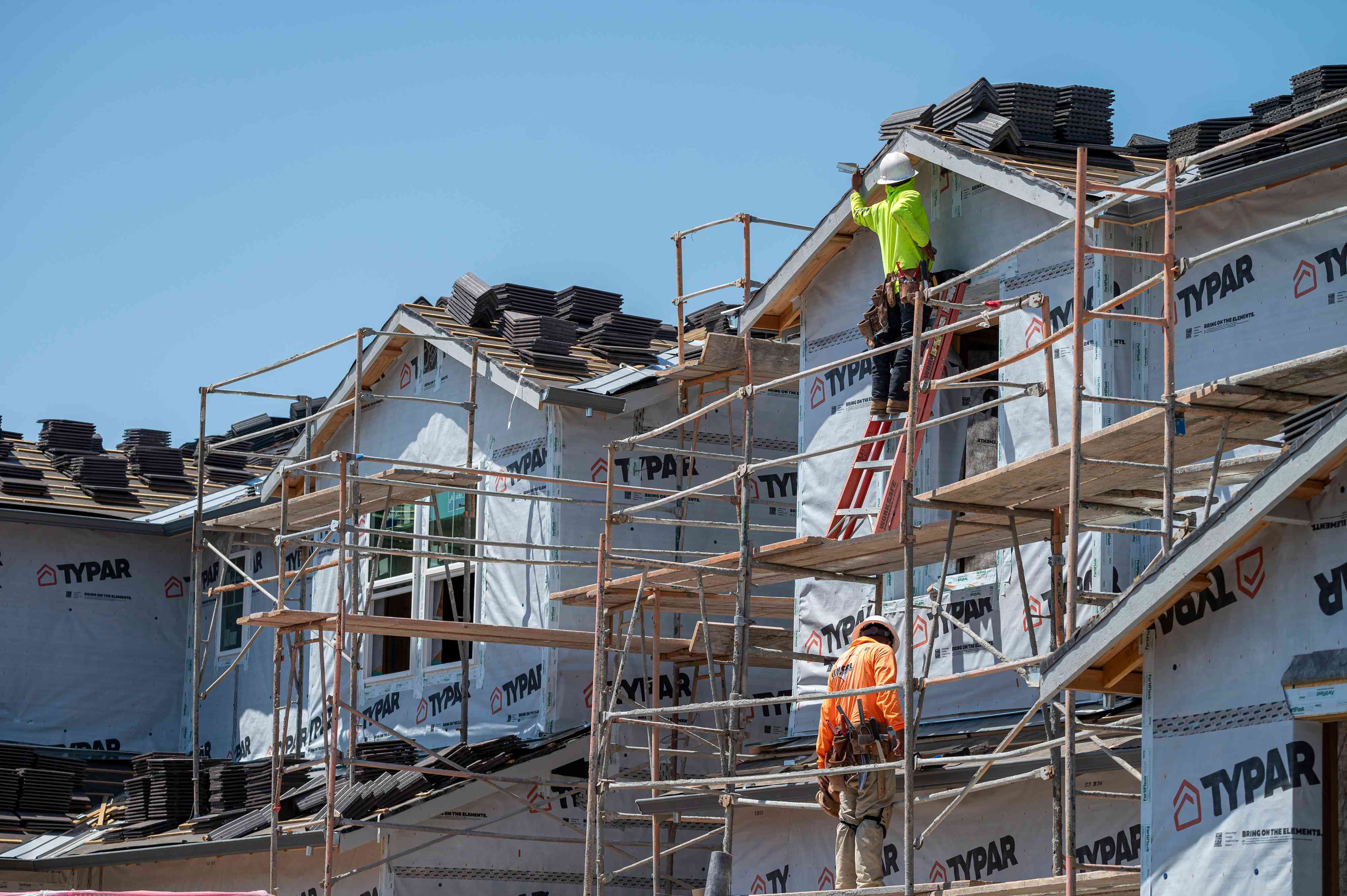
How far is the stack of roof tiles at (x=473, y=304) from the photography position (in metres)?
19.2

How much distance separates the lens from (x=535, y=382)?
691 inches

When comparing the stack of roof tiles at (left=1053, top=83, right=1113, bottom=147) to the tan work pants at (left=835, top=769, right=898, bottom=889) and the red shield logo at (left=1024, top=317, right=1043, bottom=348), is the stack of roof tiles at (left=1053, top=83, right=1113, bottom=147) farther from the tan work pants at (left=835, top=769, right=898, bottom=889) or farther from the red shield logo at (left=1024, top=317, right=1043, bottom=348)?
the tan work pants at (left=835, top=769, right=898, bottom=889)

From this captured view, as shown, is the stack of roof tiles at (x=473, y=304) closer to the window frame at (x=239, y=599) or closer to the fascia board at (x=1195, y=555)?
the window frame at (x=239, y=599)

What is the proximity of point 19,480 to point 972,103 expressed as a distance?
15.1 meters

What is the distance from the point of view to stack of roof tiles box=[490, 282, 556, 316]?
765 inches

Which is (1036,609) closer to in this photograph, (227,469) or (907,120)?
(907,120)

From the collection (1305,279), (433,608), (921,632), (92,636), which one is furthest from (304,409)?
(1305,279)

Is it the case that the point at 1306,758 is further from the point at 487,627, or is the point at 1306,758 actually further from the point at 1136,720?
the point at 487,627

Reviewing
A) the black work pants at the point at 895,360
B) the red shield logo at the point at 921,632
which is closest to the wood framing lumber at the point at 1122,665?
the black work pants at the point at 895,360

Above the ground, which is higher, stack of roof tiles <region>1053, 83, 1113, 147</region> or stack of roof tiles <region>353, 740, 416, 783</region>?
stack of roof tiles <region>1053, 83, 1113, 147</region>

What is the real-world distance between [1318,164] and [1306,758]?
5.03 meters

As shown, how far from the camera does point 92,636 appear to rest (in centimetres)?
2359

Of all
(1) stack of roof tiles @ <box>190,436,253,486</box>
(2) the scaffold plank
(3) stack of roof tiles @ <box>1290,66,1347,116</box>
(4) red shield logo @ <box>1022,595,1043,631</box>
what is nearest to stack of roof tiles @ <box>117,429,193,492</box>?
(1) stack of roof tiles @ <box>190,436,253,486</box>

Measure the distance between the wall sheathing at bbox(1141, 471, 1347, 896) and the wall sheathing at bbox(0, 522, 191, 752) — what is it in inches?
711
